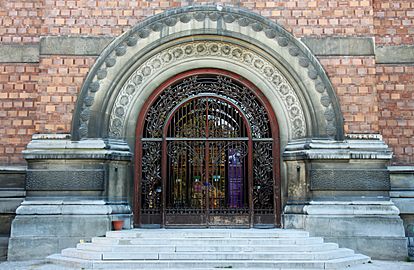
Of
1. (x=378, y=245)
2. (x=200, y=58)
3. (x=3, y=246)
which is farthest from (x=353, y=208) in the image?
(x=3, y=246)

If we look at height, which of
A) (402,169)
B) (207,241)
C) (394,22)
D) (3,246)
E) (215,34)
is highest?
(394,22)

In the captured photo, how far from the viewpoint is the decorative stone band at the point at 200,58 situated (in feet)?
30.5

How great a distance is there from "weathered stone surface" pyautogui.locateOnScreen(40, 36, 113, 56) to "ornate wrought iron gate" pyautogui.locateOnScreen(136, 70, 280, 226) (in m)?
1.54

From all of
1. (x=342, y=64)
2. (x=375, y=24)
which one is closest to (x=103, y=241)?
(x=342, y=64)

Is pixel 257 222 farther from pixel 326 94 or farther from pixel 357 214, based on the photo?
pixel 326 94

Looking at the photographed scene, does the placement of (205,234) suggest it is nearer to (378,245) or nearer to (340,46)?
(378,245)

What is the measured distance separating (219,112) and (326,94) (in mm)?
2209

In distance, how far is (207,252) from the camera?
296 inches

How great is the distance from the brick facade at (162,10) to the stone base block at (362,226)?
60.4 inches

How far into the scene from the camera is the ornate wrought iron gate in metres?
9.46

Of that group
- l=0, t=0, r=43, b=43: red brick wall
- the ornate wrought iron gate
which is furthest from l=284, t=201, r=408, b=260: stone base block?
l=0, t=0, r=43, b=43: red brick wall

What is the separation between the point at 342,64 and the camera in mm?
9297

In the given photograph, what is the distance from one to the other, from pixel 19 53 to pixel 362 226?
788 cm

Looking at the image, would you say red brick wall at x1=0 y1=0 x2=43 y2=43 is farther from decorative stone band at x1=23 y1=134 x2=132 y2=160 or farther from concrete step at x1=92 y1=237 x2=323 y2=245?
concrete step at x1=92 y1=237 x2=323 y2=245
